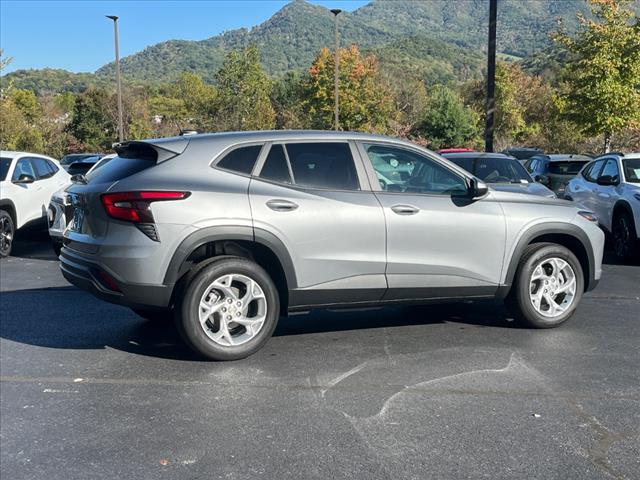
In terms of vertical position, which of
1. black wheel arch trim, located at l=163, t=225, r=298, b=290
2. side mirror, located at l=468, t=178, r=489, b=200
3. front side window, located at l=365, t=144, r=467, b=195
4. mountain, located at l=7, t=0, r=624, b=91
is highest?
mountain, located at l=7, t=0, r=624, b=91

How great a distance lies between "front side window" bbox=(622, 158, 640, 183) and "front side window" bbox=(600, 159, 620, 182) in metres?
0.12

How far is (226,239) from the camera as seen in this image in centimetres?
499

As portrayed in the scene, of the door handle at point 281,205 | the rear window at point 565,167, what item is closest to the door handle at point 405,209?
the door handle at point 281,205

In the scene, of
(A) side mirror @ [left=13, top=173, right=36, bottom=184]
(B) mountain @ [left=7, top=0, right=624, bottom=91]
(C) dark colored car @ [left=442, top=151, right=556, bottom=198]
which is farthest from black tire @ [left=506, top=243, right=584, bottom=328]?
(B) mountain @ [left=7, top=0, right=624, bottom=91]

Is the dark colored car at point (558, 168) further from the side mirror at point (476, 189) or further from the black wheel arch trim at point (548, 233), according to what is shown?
the side mirror at point (476, 189)

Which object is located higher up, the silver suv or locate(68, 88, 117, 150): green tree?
locate(68, 88, 117, 150): green tree

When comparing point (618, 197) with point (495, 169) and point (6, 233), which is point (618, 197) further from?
point (6, 233)

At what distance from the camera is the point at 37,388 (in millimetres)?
4660

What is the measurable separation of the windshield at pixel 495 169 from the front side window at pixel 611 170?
116 centimetres

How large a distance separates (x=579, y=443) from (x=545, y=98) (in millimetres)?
48820

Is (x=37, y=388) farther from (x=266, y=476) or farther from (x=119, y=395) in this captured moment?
(x=266, y=476)

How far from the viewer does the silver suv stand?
485 cm

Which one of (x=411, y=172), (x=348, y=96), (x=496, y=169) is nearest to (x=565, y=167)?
(x=496, y=169)

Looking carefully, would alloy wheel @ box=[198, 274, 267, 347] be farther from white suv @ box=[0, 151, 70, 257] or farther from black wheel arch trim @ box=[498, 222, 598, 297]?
white suv @ box=[0, 151, 70, 257]
